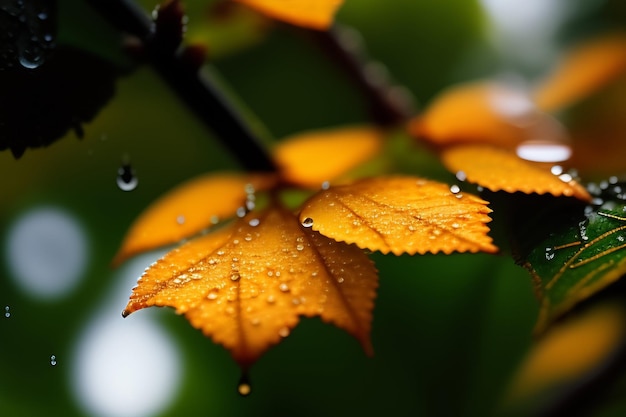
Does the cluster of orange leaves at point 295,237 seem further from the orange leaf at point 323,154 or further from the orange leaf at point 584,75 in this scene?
the orange leaf at point 584,75

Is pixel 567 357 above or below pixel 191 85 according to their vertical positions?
below

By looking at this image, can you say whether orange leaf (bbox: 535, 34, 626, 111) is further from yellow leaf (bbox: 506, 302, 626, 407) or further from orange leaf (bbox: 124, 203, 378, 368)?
orange leaf (bbox: 124, 203, 378, 368)

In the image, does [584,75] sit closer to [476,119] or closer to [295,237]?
[476,119]

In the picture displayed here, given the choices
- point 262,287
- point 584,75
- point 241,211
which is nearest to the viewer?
point 262,287

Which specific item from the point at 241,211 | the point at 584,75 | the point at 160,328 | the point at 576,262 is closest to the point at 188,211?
the point at 241,211

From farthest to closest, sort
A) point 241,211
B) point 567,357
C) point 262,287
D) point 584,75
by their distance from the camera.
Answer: point 584,75
point 567,357
point 241,211
point 262,287
